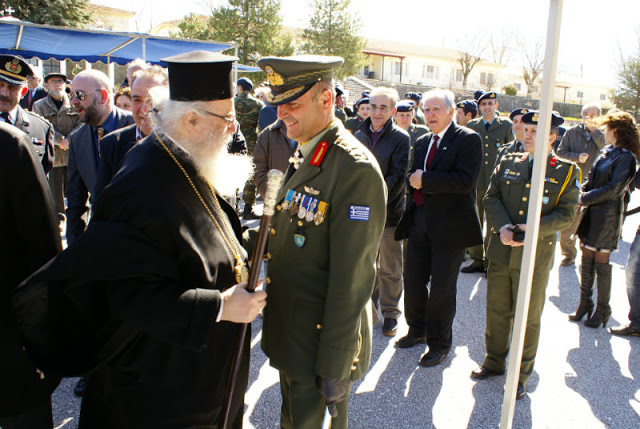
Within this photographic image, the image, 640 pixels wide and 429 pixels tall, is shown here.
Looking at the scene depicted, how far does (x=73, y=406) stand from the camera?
3.27 m

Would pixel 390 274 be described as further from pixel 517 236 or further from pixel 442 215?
pixel 517 236

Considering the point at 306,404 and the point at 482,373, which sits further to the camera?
the point at 482,373

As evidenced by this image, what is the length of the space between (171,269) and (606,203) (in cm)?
463

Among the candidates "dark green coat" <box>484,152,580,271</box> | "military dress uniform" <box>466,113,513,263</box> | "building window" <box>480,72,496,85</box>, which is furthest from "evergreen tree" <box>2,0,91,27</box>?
"building window" <box>480,72,496,85</box>

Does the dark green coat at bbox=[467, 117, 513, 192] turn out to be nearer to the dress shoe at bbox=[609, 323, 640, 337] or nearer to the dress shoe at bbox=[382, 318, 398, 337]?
the dress shoe at bbox=[609, 323, 640, 337]

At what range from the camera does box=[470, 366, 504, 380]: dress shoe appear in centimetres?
377

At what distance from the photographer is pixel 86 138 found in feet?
12.4

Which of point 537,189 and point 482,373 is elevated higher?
point 537,189

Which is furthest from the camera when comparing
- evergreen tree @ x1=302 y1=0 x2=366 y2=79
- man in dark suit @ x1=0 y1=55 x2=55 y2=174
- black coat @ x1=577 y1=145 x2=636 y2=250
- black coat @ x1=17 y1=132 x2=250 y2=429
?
evergreen tree @ x1=302 y1=0 x2=366 y2=79

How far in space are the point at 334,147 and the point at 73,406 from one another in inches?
103

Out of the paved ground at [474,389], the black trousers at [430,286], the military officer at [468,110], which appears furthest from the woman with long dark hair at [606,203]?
the military officer at [468,110]

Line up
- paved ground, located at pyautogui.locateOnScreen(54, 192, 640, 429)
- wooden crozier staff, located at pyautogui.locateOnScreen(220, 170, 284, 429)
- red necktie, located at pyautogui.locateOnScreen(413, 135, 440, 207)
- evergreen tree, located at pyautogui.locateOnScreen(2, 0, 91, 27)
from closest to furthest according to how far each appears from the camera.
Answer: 1. wooden crozier staff, located at pyautogui.locateOnScreen(220, 170, 284, 429)
2. paved ground, located at pyautogui.locateOnScreen(54, 192, 640, 429)
3. red necktie, located at pyautogui.locateOnScreen(413, 135, 440, 207)
4. evergreen tree, located at pyautogui.locateOnScreen(2, 0, 91, 27)

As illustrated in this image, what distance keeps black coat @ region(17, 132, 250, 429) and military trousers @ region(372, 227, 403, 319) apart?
2961 millimetres

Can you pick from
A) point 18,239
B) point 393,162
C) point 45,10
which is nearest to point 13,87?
point 18,239
